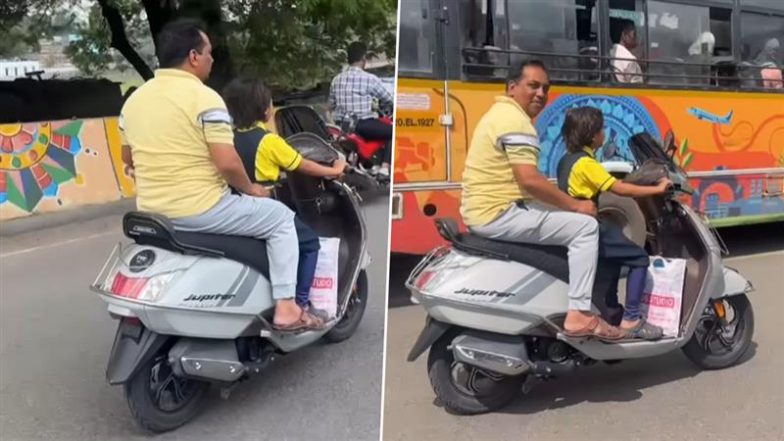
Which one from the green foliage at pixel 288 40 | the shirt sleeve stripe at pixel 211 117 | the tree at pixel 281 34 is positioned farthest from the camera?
the green foliage at pixel 288 40

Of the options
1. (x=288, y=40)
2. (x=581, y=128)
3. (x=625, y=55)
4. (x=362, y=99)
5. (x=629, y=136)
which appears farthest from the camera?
(x=625, y=55)

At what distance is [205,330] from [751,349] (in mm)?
1976

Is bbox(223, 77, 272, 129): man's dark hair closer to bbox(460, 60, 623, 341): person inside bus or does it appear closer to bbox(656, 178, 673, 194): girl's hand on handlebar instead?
bbox(460, 60, 623, 341): person inside bus

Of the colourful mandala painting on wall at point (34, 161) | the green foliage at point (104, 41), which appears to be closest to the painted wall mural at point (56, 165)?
the colourful mandala painting on wall at point (34, 161)

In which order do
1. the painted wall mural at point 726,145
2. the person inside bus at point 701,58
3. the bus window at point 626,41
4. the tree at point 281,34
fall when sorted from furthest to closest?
the person inside bus at point 701,58
the painted wall mural at point 726,145
the bus window at point 626,41
the tree at point 281,34

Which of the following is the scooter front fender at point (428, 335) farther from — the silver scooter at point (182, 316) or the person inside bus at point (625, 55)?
the person inside bus at point (625, 55)

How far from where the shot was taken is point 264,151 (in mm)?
2639

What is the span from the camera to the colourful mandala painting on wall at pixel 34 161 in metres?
6.29

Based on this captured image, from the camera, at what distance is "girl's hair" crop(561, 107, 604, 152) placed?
2.43m

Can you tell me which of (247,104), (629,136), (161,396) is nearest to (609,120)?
(629,136)

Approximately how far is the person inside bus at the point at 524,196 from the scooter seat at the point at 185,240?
2.26 feet

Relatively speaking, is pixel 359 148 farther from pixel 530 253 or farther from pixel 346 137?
pixel 530 253

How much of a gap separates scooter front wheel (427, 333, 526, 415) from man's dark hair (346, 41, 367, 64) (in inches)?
42.4

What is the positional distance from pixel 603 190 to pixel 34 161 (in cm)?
529
